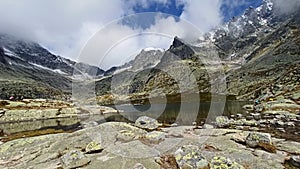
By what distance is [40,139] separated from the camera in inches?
1351

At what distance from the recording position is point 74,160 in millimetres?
19062

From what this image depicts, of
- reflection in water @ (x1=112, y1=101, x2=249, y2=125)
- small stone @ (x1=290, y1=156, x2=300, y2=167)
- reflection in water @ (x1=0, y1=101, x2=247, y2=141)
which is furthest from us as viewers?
reflection in water @ (x1=112, y1=101, x2=249, y2=125)

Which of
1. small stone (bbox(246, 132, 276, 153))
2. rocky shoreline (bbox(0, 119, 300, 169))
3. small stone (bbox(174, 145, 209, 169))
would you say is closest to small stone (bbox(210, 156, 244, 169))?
rocky shoreline (bbox(0, 119, 300, 169))

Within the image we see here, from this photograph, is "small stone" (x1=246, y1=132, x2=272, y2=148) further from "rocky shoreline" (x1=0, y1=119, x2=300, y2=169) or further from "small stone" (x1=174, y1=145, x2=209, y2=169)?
"small stone" (x1=174, y1=145, x2=209, y2=169)

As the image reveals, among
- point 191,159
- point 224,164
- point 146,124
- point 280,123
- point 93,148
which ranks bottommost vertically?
point 224,164

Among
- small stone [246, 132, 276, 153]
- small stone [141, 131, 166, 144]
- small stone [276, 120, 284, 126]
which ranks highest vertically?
small stone [141, 131, 166, 144]

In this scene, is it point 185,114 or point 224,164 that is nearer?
point 224,164

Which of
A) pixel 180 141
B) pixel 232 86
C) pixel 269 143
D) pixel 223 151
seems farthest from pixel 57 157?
pixel 232 86

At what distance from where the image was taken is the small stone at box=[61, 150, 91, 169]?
18719 mm

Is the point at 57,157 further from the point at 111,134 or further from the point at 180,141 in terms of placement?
the point at 180,141

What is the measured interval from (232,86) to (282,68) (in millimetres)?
32493

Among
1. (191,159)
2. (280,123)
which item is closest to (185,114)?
(280,123)

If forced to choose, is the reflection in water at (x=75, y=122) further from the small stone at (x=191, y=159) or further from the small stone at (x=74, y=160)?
the small stone at (x=74, y=160)

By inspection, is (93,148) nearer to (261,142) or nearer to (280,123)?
(261,142)
